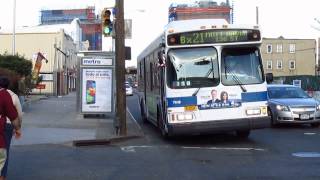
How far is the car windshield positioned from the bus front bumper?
6683mm

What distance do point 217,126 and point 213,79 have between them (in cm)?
117

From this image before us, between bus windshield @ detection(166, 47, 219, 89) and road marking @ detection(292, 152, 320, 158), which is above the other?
bus windshield @ detection(166, 47, 219, 89)

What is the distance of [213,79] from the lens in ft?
49.1

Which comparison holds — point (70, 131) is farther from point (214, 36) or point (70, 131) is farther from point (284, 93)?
point (284, 93)

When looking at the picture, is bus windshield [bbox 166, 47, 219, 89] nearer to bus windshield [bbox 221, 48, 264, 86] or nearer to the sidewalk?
bus windshield [bbox 221, 48, 264, 86]

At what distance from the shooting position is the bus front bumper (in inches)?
581

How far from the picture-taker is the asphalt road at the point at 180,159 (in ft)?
34.7

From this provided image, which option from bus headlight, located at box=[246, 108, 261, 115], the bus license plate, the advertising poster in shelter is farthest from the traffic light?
the bus license plate

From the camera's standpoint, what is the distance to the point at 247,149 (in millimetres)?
14367

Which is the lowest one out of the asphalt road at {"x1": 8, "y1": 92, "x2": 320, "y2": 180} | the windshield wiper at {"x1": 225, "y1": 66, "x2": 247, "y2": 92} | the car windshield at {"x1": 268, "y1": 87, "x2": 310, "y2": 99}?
the asphalt road at {"x1": 8, "y1": 92, "x2": 320, "y2": 180}

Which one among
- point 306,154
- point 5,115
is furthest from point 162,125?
point 5,115

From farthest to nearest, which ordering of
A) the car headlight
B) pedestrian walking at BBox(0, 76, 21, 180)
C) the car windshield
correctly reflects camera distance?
the car windshield, the car headlight, pedestrian walking at BBox(0, 76, 21, 180)

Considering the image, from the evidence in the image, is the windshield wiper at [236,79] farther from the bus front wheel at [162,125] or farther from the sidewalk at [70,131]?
the sidewalk at [70,131]

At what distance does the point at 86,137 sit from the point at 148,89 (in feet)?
14.1
